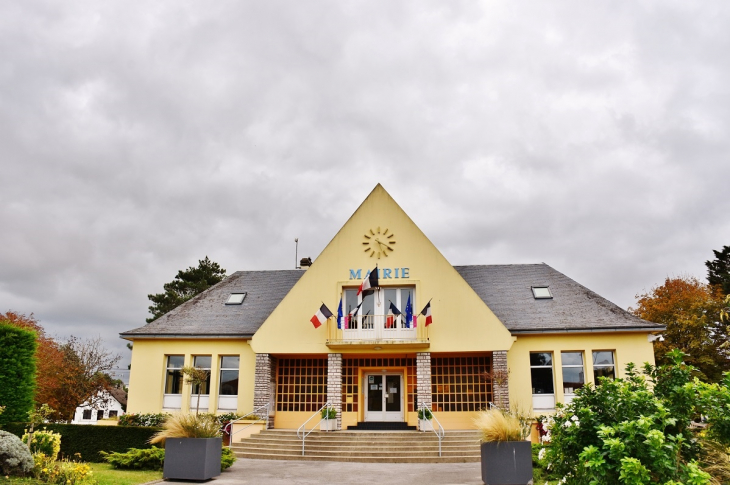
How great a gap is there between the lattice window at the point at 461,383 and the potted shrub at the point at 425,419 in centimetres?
195

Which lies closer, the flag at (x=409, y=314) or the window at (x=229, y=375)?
the flag at (x=409, y=314)

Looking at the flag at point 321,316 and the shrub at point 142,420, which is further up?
the flag at point 321,316

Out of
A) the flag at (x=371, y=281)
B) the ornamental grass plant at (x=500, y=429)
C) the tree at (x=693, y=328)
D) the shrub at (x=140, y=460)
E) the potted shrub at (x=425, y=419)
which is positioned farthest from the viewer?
the tree at (x=693, y=328)

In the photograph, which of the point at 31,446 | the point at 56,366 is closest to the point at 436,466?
the point at 31,446

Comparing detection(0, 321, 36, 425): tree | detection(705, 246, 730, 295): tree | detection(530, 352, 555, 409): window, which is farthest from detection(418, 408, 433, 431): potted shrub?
detection(705, 246, 730, 295): tree

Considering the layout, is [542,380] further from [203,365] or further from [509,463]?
[203,365]

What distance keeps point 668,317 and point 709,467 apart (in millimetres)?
29491

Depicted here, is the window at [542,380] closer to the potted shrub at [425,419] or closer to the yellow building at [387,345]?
the yellow building at [387,345]

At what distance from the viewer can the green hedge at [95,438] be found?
1409 cm

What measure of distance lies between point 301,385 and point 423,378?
16.0 ft

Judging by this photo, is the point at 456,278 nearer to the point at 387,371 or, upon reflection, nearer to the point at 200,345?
the point at 387,371

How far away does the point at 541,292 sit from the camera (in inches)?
852

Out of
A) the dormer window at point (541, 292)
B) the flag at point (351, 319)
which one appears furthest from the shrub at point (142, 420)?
the dormer window at point (541, 292)

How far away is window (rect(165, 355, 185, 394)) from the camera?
68.6 feet
